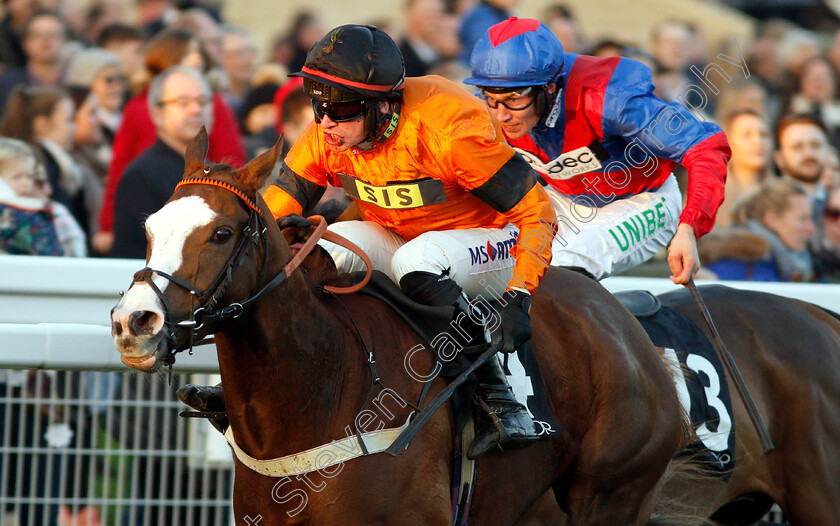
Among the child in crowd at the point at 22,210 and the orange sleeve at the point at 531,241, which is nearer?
the orange sleeve at the point at 531,241

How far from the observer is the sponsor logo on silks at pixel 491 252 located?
345 centimetres

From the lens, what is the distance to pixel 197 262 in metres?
2.81

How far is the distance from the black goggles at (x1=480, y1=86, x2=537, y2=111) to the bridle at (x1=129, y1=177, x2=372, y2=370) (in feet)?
3.69

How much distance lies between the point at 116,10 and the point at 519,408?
649 centimetres

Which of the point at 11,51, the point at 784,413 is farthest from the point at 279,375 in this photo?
the point at 11,51

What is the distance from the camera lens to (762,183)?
20.6 ft

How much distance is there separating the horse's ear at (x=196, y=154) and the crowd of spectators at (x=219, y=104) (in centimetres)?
191

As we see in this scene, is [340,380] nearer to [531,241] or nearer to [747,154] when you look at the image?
[531,241]

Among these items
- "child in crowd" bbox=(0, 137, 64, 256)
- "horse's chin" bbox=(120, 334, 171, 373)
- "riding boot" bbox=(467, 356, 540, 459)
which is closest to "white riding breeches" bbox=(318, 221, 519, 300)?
"riding boot" bbox=(467, 356, 540, 459)

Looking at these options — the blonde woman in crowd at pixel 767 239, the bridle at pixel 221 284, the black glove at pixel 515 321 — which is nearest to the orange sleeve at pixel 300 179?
the bridle at pixel 221 284

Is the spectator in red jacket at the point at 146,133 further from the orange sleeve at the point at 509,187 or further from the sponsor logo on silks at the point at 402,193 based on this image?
the orange sleeve at the point at 509,187

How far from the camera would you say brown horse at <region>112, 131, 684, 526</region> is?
2.82 meters

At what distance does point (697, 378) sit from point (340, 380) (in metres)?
1.66

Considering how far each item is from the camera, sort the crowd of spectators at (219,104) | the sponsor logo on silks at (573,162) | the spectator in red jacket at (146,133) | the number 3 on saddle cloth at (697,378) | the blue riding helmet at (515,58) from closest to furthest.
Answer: the blue riding helmet at (515,58), the number 3 on saddle cloth at (697,378), the sponsor logo on silks at (573,162), the crowd of spectators at (219,104), the spectator in red jacket at (146,133)
